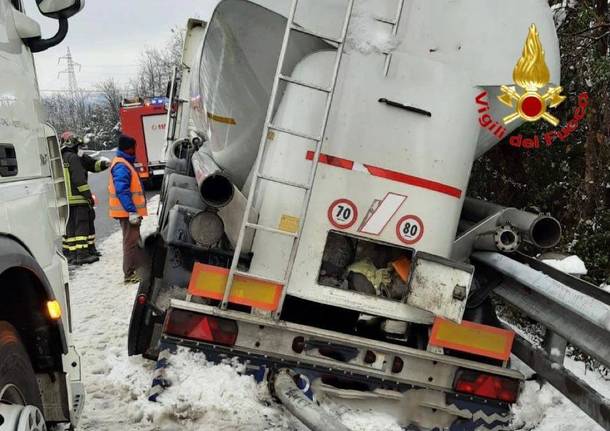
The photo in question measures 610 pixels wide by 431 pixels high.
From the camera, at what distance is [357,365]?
3.17 meters

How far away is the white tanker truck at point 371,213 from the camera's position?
301cm

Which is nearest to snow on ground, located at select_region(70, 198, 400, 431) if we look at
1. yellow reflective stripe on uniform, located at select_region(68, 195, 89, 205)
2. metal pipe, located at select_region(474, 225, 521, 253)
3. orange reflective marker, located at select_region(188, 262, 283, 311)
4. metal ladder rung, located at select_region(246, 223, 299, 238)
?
orange reflective marker, located at select_region(188, 262, 283, 311)

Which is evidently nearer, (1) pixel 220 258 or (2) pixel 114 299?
(1) pixel 220 258

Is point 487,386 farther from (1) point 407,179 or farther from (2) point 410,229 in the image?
(1) point 407,179

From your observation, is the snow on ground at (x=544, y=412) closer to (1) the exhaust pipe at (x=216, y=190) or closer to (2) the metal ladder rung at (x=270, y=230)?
(2) the metal ladder rung at (x=270, y=230)

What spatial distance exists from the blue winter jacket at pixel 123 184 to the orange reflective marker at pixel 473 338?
4.76 meters

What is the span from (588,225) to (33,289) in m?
5.29

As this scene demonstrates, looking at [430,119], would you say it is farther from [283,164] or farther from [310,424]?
[310,424]

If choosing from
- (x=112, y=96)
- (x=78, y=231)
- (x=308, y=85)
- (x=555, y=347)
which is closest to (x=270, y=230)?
(x=308, y=85)

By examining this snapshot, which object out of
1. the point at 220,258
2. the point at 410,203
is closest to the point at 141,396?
the point at 220,258

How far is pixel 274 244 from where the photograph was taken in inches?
124

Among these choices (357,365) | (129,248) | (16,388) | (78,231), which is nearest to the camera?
(16,388)

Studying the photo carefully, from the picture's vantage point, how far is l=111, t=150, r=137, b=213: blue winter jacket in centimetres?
680

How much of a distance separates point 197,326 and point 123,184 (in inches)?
164
